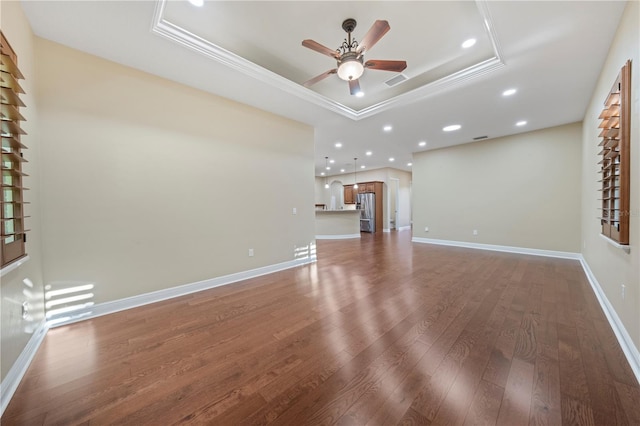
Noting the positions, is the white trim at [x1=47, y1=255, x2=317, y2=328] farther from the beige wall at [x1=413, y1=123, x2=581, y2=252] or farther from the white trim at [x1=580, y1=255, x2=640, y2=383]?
the beige wall at [x1=413, y1=123, x2=581, y2=252]

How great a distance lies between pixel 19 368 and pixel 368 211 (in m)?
9.54

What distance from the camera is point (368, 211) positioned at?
398 inches

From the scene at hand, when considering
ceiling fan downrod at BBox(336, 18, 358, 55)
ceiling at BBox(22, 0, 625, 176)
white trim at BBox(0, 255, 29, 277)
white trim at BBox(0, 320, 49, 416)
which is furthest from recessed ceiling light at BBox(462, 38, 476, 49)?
white trim at BBox(0, 320, 49, 416)

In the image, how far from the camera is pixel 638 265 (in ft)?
5.50

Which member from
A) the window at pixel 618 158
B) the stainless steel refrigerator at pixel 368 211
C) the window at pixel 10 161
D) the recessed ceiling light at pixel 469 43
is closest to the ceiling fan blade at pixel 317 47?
the recessed ceiling light at pixel 469 43

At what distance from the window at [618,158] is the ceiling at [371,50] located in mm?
709

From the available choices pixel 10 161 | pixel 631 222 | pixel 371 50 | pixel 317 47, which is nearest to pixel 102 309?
pixel 10 161

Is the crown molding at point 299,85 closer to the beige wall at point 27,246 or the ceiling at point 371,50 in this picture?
the ceiling at point 371,50

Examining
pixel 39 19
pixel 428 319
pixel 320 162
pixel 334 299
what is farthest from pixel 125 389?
pixel 320 162

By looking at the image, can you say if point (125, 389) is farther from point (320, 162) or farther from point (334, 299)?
point (320, 162)

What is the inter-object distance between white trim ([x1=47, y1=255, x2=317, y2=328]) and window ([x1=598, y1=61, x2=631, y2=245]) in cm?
416

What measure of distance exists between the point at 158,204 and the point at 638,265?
4.57 metres

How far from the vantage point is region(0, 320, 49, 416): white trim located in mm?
1418

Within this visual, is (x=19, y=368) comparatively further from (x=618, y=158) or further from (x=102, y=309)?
(x=618, y=158)
